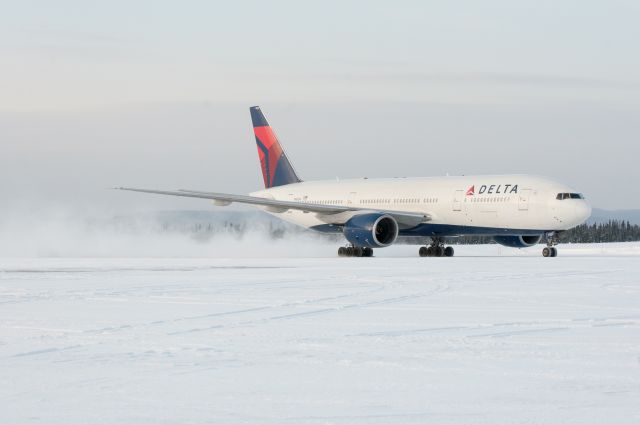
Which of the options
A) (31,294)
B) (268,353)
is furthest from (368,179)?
(268,353)

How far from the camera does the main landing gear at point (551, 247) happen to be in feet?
121

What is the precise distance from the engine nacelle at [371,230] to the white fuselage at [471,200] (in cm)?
189

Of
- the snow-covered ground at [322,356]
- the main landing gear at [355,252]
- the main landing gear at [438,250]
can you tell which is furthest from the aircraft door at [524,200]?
the snow-covered ground at [322,356]

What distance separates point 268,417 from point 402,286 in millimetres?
13355

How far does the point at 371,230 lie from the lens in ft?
129

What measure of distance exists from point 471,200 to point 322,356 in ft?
100

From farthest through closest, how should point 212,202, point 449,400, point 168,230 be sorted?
point 168,230
point 212,202
point 449,400

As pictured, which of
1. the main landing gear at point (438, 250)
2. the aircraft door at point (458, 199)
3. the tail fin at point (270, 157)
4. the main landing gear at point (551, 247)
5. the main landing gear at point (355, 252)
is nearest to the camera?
the main landing gear at point (551, 247)

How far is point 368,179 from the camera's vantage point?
46.5 meters

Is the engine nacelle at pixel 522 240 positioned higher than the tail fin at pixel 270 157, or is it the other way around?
the tail fin at pixel 270 157

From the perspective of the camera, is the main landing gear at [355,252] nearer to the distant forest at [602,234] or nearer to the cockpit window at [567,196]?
the cockpit window at [567,196]

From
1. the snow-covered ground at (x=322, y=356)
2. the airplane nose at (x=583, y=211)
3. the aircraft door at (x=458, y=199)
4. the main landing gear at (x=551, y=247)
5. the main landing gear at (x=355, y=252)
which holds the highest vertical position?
the aircraft door at (x=458, y=199)

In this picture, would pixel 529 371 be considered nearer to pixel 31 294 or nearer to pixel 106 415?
pixel 106 415

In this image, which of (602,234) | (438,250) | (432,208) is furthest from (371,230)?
(602,234)
